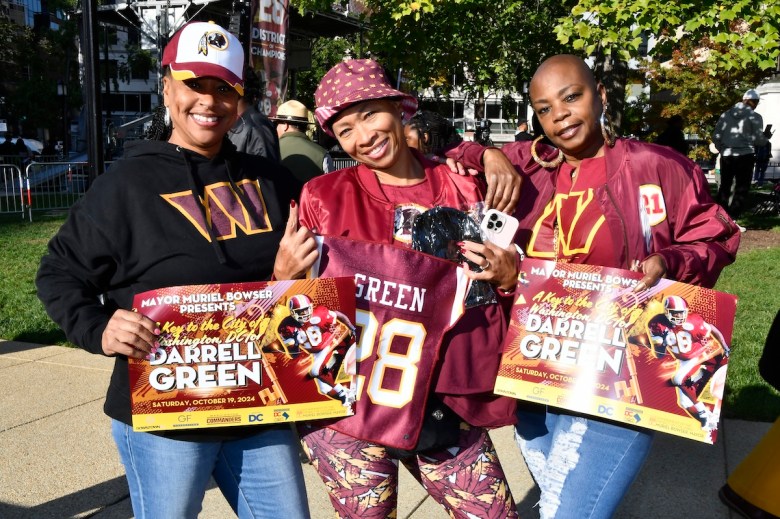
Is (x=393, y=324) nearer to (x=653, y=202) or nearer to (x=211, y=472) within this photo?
(x=211, y=472)

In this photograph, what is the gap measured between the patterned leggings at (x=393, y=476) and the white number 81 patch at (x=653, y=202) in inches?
35.5

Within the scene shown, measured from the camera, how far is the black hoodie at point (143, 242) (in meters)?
2.21

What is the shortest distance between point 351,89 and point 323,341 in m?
0.81

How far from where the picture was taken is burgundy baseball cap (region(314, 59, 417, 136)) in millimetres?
2377

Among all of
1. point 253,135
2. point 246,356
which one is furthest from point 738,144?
point 246,356

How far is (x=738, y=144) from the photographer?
13.9 metres

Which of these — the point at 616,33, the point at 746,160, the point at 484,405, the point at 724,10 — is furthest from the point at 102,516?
the point at 746,160

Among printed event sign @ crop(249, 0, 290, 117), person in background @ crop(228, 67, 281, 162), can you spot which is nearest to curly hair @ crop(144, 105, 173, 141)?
person in background @ crop(228, 67, 281, 162)

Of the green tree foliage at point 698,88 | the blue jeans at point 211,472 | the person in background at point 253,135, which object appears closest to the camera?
the blue jeans at point 211,472

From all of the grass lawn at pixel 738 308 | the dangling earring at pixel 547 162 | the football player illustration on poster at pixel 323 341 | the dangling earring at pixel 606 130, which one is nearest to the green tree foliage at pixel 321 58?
the grass lawn at pixel 738 308

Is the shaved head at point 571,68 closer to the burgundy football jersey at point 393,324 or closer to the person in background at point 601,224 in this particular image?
the person in background at point 601,224

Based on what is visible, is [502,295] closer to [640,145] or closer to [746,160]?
[640,145]

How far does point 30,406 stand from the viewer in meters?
5.36

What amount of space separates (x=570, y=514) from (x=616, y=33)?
309 inches
